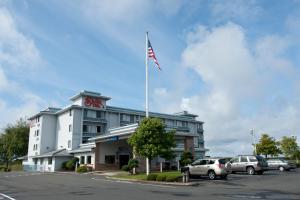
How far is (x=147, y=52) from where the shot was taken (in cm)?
3212

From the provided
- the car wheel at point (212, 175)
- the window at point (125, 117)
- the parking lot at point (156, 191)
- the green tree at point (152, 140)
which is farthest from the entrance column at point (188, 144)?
the window at point (125, 117)

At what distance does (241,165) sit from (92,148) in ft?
80.4

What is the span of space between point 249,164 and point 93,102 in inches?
1498

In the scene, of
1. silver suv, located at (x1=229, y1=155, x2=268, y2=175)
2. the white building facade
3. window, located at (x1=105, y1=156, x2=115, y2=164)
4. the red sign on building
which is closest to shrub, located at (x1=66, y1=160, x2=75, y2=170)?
the white building facade

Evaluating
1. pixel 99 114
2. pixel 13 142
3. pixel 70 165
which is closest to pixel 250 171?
pixel 70 165

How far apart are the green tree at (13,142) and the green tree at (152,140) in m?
61.8

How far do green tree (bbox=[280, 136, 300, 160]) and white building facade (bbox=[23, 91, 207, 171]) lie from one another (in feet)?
51.9

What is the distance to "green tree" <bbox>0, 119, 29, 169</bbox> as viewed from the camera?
83.1 meters

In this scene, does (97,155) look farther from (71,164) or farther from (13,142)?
(13,142)

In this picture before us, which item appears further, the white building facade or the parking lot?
the white building facade

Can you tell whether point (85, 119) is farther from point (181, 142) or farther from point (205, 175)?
point (205, 175)

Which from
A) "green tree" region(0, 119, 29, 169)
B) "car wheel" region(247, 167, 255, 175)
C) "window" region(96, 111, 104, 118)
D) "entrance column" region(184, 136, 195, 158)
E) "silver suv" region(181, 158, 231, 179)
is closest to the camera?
"silver suv" region(181, 158, 231, 179)

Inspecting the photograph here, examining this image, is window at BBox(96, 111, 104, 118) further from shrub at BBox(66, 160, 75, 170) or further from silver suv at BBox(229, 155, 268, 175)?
silver suv at BBox(229, 155, 268, 175)

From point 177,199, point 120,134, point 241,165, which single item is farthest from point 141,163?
point 177,199
